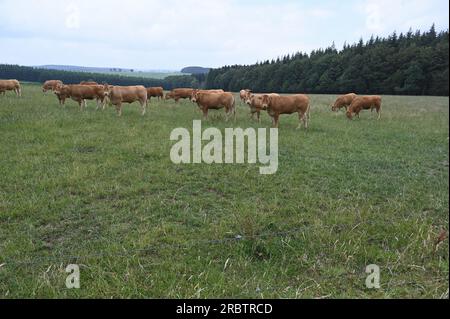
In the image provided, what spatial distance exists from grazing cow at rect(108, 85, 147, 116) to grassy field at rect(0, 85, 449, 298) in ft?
27.5

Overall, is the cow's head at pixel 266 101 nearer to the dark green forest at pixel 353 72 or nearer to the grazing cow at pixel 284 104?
the grazing cow at pixel 284 104

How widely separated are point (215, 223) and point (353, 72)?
61309mm

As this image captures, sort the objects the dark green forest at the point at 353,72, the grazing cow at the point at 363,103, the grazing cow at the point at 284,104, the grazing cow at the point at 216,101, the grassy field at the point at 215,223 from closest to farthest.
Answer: the grassy field at the point at 215,223 < the grazing cow at the point at 284,104 < the grazing cow at the point at 216,101 < the grazing cow at the point at 363,103 < the dark green forest at the point at 353,72

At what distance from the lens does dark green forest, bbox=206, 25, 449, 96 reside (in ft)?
149

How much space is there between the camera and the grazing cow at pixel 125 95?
63.2ft

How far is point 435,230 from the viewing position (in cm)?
555

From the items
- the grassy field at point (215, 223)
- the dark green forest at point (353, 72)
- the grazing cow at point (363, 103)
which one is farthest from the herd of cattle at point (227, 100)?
the dark green forest at point (353, 72)

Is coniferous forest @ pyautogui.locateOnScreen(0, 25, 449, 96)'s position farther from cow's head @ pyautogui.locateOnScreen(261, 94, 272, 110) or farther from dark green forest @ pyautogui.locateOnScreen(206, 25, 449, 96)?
cow's head @ pyautogui.locateOnScreen(261, 94, 272, 110)

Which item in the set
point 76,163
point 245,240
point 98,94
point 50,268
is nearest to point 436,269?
point 245,240

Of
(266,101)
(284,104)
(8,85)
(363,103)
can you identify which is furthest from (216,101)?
(8,85)

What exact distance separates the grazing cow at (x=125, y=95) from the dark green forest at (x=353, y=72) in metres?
23.9

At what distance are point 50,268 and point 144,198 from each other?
2.63 meters
